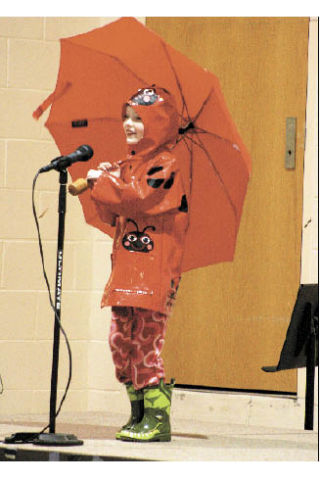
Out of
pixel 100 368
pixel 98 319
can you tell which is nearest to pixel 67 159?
pixel 98 319

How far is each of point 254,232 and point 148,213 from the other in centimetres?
122

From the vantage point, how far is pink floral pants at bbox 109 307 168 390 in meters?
3.34

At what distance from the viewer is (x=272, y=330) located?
14.4 ft

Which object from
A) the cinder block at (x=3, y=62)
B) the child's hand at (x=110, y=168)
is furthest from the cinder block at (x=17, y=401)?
the child's hand at (x=110, y=168)

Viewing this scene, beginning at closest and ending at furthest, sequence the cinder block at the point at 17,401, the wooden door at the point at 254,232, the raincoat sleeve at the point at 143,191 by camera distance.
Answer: the raincoat sleeve at the point at 143,191, the wooden door at the point at 254,232, the cinder block at the point at 17,401

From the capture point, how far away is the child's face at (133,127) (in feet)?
11.0

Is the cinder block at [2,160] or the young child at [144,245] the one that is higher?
the cinder block at [2,160]

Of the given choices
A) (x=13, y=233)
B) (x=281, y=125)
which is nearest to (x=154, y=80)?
(x=281, y=125)

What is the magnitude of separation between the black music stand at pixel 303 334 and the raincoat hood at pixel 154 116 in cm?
78

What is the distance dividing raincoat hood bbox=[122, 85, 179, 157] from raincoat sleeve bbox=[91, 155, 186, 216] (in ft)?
0.24

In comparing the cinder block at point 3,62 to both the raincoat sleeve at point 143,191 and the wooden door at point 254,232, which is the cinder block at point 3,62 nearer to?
the wooden door at point 254,232

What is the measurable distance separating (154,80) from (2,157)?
127 centimetres

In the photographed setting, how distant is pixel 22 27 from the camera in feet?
14.8

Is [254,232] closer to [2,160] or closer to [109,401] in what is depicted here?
[109,401]
